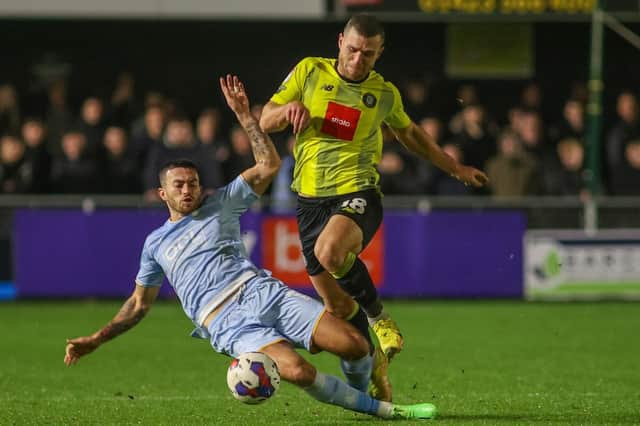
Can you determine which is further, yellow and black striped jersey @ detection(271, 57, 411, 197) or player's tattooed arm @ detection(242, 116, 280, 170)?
yellow and black striped jersey @ detection(271, 57, 411, 197)

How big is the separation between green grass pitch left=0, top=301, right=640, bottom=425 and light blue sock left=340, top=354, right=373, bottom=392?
217 millimetres

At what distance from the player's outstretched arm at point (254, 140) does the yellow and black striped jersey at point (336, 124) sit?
0.61 m

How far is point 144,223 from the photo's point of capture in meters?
16.9

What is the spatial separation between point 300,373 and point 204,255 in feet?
3.45

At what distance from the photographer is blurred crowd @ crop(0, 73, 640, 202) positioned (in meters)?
A: 17.1

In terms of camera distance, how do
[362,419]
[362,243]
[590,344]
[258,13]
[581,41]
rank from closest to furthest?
[362,419] < [362,243] < [590,344] < [258,13] < [581,41]

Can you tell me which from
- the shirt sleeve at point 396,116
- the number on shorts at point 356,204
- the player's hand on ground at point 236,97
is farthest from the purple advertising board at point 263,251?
the player's hand on ground at point 236,97

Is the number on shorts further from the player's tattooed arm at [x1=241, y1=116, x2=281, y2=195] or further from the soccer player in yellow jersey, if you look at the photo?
the player's tattooed arm at [x1=241, y1=116, x2=281, y2=195]

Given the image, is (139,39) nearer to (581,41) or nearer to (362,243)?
(581,41)

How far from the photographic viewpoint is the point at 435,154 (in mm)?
9430

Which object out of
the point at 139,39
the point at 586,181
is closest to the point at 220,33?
the point at 139,39

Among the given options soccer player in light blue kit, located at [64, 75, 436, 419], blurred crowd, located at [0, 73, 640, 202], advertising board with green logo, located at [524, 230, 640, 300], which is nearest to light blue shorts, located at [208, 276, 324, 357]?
soccer player in light blue kit, located at [64, 75, 436, 419]

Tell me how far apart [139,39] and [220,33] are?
130 centimetres

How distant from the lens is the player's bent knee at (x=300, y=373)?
791 cm
